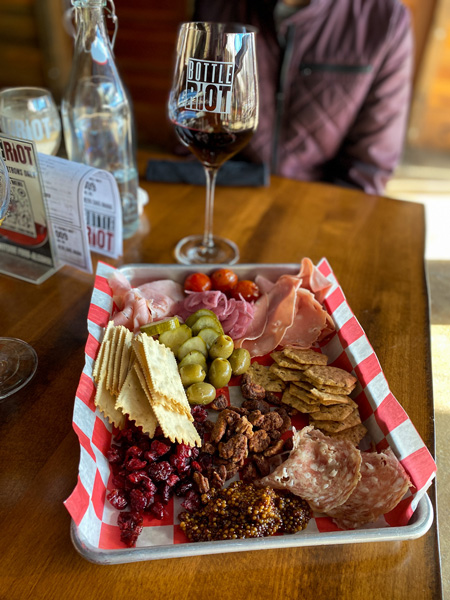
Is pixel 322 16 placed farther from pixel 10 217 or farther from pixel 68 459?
pixel 68 459

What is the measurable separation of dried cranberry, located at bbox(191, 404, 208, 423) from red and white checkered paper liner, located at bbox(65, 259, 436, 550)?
0.08 m

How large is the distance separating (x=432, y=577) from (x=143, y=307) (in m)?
0.58

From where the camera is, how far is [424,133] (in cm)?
367

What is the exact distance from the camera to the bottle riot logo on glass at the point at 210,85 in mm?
845

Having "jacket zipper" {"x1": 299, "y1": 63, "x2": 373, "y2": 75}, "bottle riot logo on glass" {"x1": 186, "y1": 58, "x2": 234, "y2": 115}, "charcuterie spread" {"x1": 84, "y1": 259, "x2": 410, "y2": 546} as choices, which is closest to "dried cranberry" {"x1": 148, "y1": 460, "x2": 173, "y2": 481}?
"charcuterie spread" {"x1": 84, "y1": 259, "x2": 410, "y2": 546}

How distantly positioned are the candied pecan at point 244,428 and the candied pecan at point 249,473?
44mm

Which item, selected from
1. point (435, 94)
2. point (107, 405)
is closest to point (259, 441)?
point (107, 405)

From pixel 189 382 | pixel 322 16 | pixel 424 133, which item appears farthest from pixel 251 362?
pixel 424 133

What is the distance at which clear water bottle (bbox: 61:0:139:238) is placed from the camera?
1022 millimetres

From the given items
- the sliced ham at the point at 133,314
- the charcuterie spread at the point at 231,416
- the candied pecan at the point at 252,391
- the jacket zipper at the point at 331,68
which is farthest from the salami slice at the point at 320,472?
the jacket zipper at the point at 331,68

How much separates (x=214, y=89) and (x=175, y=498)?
691 mm

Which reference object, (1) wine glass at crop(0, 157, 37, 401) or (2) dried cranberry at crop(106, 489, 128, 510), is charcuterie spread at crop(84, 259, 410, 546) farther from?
(1) wine glass at crop(0, 157, 37, 401)

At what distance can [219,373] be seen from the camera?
2.60ft

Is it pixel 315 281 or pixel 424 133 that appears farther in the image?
pixel 424 133
